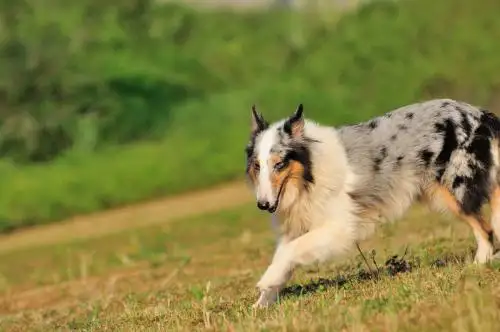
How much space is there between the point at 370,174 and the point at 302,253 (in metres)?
1.07

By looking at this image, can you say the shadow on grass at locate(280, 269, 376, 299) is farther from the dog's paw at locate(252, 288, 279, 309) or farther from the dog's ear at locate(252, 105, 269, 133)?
the dog's ear at locate(252, 105, 269, 133)

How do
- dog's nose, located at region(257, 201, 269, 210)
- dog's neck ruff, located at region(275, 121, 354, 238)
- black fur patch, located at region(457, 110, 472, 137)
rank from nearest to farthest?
dog's nose, located at region(257, 201, 269, 210) → dog's neck ruff, located at region(275, 121, 354, 238) → black fur patch, located at region(457, 110, 472, 137)

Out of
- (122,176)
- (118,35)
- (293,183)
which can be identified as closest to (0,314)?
(293,183)

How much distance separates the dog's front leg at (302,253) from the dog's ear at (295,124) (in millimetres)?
868

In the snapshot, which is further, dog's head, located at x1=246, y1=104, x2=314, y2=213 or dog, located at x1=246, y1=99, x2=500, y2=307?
dog, located at x1=246, y1=99, x2=500, y2=307

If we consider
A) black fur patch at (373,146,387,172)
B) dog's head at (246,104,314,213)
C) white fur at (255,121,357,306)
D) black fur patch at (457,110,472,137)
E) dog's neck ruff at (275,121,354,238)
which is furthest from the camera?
black fur patch at (457,110,472,137)

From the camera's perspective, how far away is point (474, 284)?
269 inches

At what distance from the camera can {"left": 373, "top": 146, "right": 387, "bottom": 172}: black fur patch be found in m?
9.15

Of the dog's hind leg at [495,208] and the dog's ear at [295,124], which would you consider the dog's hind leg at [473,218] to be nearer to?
the dog's hind leg at [495,208]

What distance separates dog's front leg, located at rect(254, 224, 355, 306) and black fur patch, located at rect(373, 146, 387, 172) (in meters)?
0.68

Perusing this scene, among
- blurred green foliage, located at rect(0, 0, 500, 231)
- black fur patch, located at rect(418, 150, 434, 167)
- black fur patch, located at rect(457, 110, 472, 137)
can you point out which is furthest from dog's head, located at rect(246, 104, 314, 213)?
blurred green foliage, located at rect(0, 0, 500, 231)

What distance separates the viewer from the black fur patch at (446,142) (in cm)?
923

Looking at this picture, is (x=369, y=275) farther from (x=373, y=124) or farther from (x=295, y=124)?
(x=295, y=124)

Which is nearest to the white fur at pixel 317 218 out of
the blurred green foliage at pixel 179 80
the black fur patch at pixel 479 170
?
the black fur patch at pixel 479 170
